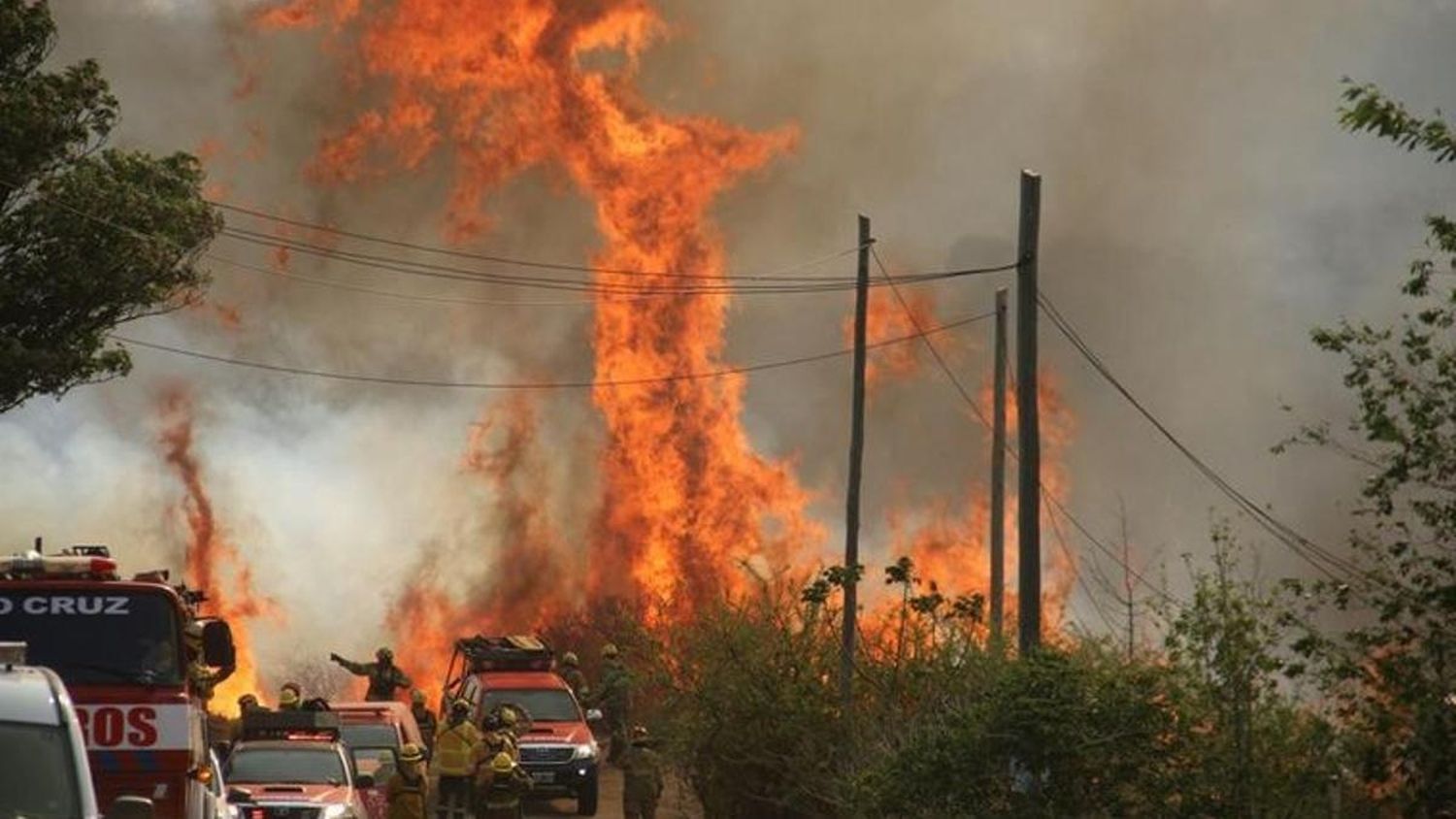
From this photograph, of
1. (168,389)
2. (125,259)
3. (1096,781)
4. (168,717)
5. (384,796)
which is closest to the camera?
(168,717)

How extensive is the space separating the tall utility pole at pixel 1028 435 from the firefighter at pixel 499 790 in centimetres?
734

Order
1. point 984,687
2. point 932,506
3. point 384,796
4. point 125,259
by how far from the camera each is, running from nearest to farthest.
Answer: point 984,687 → point 384,796 → point 125,259 → point 932,506

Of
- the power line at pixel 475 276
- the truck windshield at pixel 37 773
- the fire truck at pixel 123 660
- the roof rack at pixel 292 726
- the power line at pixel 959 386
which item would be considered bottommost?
the truck windshield at pixel 37 773

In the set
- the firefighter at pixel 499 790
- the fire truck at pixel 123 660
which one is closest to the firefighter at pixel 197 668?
the fire truck at pixel 123 660

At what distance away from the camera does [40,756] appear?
14078mm

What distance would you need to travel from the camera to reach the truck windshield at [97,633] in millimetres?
20391

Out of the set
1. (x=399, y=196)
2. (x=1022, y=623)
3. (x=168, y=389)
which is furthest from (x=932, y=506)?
(x=1022, y=623)

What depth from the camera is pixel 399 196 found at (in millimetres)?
55094

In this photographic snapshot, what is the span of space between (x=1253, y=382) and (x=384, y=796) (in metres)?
36.3

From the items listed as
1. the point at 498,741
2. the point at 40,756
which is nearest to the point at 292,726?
the point at 498,741

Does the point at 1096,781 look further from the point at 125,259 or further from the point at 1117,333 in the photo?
the point at 1117,333

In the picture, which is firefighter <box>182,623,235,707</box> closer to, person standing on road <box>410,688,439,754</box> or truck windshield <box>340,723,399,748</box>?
truck windshield <box>340,723,399,748</box>

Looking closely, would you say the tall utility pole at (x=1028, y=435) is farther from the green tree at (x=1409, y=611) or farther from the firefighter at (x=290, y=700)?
the firefighter at (x=290, y=700)

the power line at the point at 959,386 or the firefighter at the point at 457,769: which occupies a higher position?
the power line at the point at 959,386
